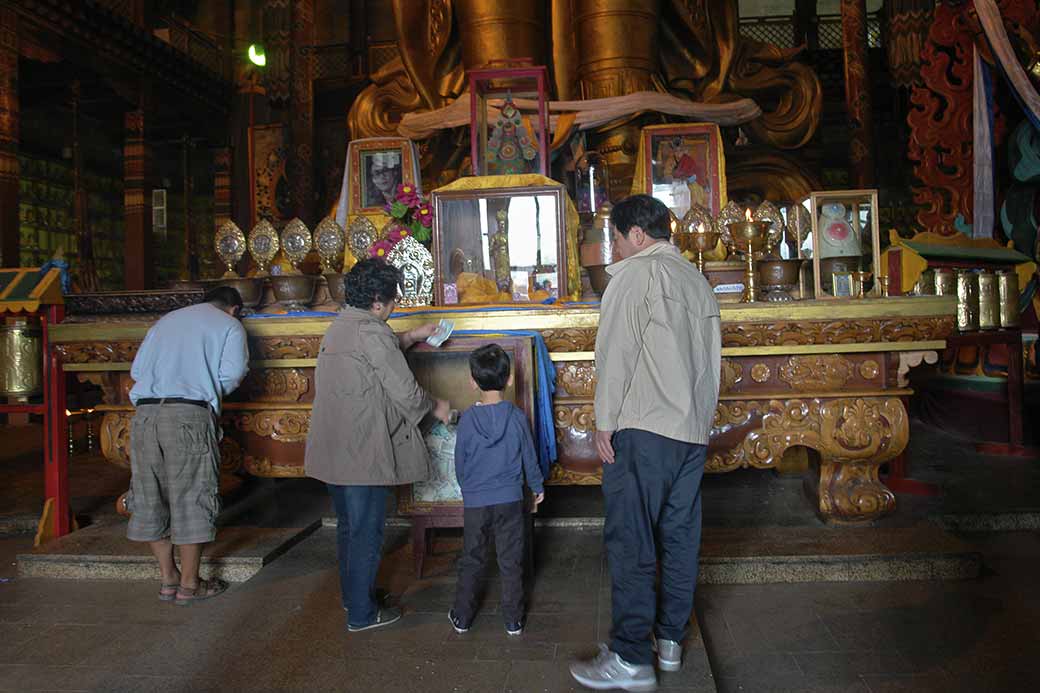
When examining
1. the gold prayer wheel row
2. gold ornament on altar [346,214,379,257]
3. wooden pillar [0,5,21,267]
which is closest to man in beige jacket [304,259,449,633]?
gold ornament on altar [346,214,379,257]

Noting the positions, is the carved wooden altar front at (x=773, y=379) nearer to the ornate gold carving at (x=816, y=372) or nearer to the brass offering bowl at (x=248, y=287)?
the ornate gold carving at (x=816, y=372)

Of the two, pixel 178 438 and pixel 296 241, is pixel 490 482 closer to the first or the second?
pixel 178 438

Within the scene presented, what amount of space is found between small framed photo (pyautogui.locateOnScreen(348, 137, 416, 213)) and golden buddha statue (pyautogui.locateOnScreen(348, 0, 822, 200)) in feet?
7.03

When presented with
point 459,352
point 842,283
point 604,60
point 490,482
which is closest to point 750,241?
point 842,283

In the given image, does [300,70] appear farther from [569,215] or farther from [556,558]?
[556,558]

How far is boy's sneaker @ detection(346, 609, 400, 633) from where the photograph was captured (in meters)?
2.57

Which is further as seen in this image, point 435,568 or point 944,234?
point 944,234

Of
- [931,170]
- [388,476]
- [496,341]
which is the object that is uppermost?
[931,170]

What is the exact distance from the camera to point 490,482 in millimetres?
2521

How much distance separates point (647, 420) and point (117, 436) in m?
2.68

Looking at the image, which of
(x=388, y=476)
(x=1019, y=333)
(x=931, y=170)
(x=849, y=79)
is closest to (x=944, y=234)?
(x=931, y=170)

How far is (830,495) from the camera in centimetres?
337

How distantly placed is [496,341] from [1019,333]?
4121 millimetres

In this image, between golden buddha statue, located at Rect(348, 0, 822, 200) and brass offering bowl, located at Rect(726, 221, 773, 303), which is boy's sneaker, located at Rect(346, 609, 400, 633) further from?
golden buddha statue, located at Rect(348, 0, 822, 200)
